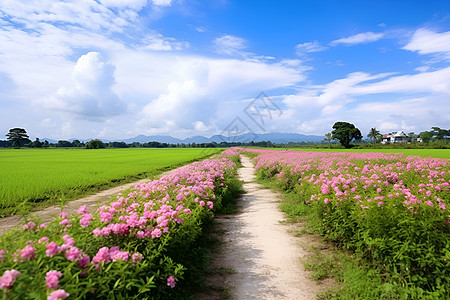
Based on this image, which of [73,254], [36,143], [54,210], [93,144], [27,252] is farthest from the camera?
[36,143]

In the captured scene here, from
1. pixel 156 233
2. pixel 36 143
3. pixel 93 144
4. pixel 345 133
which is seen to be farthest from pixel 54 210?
pixel 36 143

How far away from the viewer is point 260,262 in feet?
14.5

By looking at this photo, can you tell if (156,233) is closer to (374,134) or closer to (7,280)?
(7,280)

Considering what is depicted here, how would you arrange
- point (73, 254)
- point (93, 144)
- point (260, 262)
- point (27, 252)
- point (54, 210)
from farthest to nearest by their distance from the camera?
point (93, 144) < point (54, 210) < point (260, 262) < point (73, 254) < point (27, 252)

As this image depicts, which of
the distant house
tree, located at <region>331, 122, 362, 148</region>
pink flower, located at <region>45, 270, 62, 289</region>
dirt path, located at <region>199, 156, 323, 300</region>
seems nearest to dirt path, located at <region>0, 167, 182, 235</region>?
dirt path, located at <region>199, 156, 323, 300</region>

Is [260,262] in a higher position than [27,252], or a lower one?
lower

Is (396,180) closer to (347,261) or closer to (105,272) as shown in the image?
(347,261)

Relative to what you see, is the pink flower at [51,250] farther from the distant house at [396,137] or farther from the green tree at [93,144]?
the distant house at [396,137]

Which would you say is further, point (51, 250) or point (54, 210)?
point (54, 210)

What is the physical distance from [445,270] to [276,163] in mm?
11484

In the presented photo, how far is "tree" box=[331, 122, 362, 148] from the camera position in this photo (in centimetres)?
7300

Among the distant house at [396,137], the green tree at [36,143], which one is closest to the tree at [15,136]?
the green tree at [36,143]

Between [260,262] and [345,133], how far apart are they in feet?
253

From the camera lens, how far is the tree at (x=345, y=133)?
7300cm
